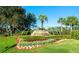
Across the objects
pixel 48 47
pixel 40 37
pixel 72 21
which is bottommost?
pixel 48 47

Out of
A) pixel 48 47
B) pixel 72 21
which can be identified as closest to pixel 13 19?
pixel 48 47

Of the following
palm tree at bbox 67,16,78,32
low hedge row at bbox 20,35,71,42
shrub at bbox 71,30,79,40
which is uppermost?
palm tree at bbox 67,16,78,32

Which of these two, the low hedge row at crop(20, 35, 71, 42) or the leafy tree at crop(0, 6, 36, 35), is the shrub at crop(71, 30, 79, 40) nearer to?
the low hedge row at crop(20, 35, 71, 42)

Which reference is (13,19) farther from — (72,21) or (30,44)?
(72,21)

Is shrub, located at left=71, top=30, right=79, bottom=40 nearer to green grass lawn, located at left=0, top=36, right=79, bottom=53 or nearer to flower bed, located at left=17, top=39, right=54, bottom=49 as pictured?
green grass lawn, located at left=0, top=36, right=79, bottom=53

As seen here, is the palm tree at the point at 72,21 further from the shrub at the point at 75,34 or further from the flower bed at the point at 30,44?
the flower bed at the point at 30,44

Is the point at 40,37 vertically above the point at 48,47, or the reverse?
the point at 40,37

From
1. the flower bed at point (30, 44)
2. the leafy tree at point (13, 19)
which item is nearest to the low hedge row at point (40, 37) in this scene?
the flower bed at point (30, 44)

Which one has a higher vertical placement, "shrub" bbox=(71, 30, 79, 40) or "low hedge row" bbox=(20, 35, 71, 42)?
"shrub" bbox=(71, 30, 79, 40)

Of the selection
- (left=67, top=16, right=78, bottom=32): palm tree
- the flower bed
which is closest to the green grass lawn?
the flower bed

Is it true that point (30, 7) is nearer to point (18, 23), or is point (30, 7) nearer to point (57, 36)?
point (18, 23)

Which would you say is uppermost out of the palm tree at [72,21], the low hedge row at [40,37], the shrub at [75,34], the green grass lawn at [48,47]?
the palm tree at [72,21]

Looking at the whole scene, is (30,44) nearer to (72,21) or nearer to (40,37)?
(40,37)
